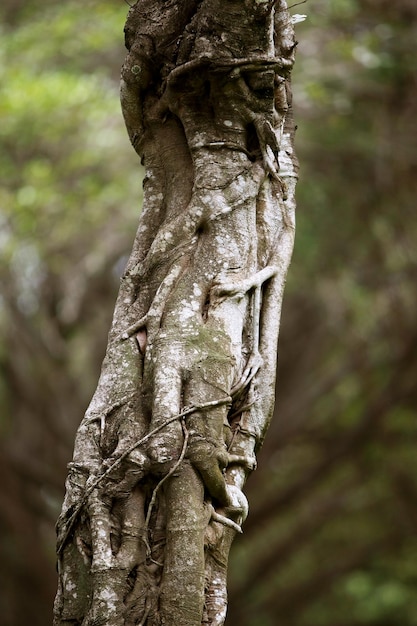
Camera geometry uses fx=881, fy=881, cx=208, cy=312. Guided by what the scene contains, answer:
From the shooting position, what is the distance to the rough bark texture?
3.39 meters

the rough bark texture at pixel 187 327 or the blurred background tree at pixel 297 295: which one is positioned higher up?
the blurred background tree at pixel 297 295

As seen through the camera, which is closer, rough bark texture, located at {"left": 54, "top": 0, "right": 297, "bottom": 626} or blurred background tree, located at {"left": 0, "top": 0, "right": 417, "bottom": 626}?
rough bark texture, located at {"left": 54, "top": 0, "right": 297, "bottom": 626}

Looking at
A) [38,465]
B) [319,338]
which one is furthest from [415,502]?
[38,465]

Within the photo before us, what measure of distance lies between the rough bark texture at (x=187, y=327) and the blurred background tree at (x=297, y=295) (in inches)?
211

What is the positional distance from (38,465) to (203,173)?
10.4 metres

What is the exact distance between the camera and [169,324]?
12.2 feet

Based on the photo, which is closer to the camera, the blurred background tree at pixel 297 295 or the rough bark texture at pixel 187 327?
the rough bark texture at pixel 187 327

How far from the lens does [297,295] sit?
53.1ft

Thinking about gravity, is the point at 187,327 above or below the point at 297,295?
below

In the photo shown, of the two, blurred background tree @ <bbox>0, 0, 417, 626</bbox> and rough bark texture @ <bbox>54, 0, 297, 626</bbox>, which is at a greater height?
blurred background tree @ <bbox>0, 0, 417, 626</bbox>

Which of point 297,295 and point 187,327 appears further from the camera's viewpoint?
point 297,295

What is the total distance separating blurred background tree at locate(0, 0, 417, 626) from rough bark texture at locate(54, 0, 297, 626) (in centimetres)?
535

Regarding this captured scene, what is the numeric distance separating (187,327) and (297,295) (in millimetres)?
12589

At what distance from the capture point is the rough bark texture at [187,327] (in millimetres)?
3391
